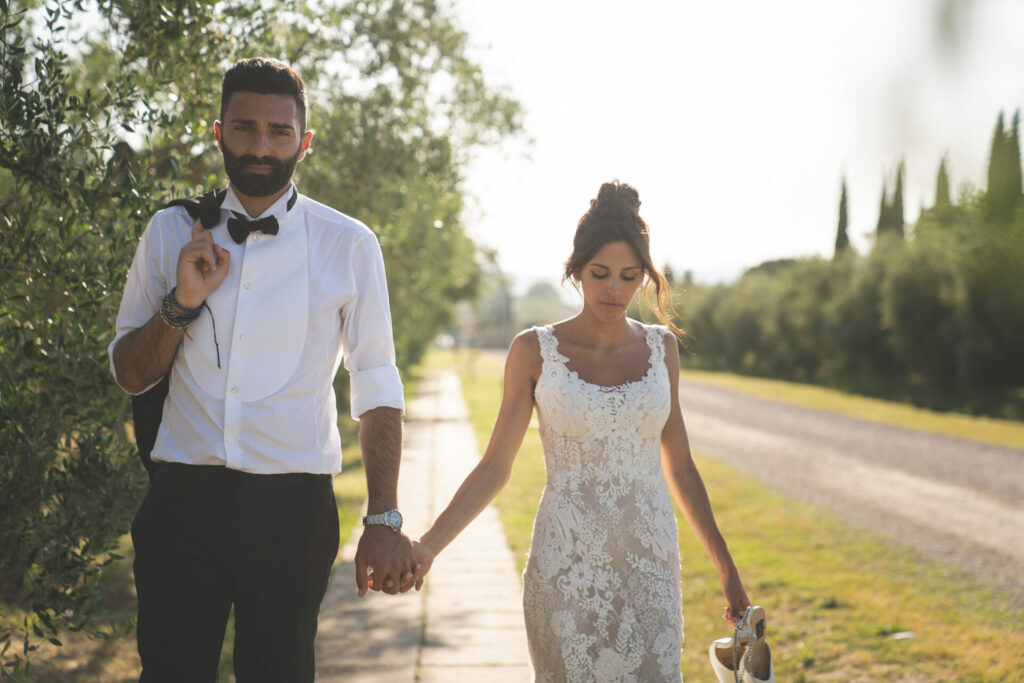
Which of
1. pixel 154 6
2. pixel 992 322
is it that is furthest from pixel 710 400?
pixel 154 6

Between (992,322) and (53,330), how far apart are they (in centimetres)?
2814

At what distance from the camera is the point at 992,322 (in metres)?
27.5

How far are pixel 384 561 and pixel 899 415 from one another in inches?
978

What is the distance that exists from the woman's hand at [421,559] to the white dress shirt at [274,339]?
449 mm

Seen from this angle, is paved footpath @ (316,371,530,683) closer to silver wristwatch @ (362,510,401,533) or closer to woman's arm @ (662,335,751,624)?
woman's arm @ (662,335,751,624)

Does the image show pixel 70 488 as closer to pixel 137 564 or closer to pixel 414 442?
pixel 137 564

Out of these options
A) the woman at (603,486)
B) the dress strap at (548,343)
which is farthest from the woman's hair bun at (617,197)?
the dress strap at (548,343)

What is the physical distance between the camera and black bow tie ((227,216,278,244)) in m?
2.85

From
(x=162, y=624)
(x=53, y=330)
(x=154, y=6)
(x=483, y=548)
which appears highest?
(x=154, y=6)

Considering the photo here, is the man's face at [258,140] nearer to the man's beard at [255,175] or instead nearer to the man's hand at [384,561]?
the man's beard at [255,175]

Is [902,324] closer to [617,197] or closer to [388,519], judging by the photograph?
[617,197]

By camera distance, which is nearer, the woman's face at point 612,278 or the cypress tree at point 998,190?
the cypress tree at point 998,190

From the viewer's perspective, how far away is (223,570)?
2695mm

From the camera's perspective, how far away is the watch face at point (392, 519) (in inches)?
116
